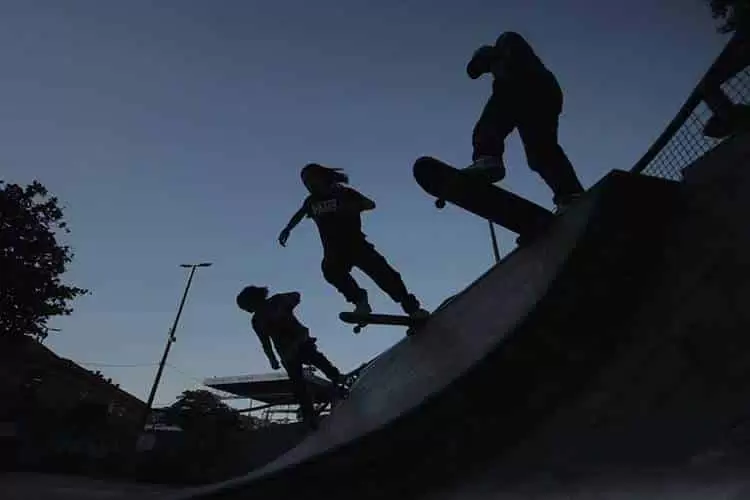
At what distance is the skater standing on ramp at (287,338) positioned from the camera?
671cm

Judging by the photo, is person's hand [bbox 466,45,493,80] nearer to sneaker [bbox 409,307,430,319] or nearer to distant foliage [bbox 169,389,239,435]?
sneaker [bbox 409,307,430,319]

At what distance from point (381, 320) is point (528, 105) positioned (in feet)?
7.81

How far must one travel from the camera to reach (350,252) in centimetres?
528

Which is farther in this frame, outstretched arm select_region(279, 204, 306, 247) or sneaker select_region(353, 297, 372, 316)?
outstretched arm select_region(279, 204, 306, 247)

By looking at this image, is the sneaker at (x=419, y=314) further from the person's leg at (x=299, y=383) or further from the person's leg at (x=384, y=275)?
the person's leg at (x=299, y=383)

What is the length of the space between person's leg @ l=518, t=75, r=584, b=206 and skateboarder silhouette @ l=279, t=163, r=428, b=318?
76.3 inches

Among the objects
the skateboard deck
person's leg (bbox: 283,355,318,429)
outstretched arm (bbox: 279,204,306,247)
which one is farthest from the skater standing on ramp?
the skateboard deck

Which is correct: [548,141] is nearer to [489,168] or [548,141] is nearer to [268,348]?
[489,168]

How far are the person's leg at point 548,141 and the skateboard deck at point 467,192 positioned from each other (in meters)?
0.85

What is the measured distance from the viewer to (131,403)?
23.4 meters

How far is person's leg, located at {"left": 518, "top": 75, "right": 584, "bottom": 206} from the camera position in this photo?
3.87m

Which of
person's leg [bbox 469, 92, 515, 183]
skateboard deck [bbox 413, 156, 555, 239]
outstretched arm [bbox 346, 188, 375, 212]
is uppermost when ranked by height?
outstretched arm [bbox 346, 188, 375, 212]

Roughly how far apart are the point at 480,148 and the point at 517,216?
58 cm

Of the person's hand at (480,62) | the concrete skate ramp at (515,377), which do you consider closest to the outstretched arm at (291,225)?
the person's hand at (480,62)
